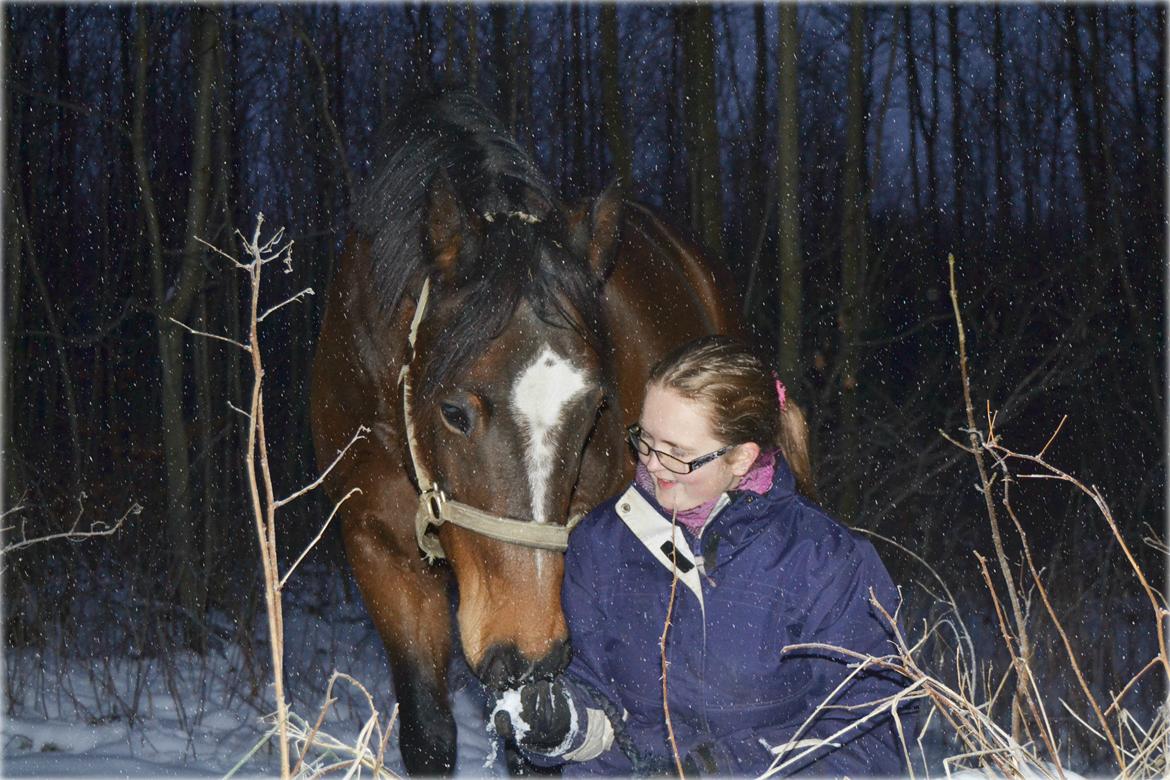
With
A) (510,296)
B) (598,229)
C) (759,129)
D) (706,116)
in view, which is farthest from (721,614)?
(759,129)

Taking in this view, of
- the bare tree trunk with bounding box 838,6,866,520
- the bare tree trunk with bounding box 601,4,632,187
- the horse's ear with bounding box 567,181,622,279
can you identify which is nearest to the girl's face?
the horse's ear with bounding box 567,181,622,279

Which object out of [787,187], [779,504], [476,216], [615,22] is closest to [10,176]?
[615,22]

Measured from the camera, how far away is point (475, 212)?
2.94m

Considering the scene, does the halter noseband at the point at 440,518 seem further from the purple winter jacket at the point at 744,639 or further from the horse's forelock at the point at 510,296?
the purple winter jacket at the point at 744,639

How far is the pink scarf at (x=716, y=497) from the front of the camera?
7.07 ft

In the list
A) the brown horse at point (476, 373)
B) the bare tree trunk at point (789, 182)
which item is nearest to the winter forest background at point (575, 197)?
the bare tree trunk at point (789, 182)

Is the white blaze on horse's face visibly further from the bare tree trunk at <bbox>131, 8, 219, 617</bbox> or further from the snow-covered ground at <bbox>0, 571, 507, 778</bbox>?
the bare tree trunk at <bbox>131, 8, 219, 617</bbox>

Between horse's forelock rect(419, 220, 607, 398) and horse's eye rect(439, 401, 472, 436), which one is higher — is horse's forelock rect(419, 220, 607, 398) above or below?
above

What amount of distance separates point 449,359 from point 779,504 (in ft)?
2.98

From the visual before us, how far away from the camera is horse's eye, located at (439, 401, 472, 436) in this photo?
99.7 inches

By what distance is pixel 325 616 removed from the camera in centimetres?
663

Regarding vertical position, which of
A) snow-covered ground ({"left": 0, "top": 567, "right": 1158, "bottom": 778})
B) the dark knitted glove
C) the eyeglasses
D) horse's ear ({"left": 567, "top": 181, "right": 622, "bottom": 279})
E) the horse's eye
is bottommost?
snow-covered ground ({"left": 0, "top": 567, "right": 1158, "bottom": 778})

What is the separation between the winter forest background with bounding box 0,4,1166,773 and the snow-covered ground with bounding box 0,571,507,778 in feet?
0.14

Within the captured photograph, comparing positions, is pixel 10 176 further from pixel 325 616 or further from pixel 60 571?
pixel 325 616
